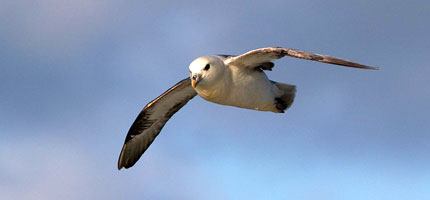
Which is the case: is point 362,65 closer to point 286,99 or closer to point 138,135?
point 286,99

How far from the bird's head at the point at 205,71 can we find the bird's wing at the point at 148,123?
9.46 ft

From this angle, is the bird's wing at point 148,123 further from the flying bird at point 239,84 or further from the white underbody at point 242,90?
the white underbody at point 242,90

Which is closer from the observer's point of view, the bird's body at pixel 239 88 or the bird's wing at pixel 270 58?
the bird's wing at pixel 270 58

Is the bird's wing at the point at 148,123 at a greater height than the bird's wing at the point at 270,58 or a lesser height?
lesser

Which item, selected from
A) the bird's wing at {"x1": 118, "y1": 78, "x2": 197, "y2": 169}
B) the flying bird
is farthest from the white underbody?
the bird's wing at {"x1": 118, "y1": 78, "x2": 197, "y2": 169}

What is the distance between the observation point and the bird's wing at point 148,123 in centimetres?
1290

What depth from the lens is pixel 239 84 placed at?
34.0 ft

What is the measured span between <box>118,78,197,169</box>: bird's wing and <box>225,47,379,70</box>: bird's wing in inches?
102

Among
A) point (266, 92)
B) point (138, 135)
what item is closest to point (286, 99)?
point (266, 92)

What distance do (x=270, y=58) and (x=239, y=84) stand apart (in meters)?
0.75

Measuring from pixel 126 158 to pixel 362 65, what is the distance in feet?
22.6

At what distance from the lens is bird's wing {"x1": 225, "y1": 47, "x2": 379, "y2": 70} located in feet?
29.8

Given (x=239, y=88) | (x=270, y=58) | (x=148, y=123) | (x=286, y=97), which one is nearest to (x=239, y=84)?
(x=239, y=88)

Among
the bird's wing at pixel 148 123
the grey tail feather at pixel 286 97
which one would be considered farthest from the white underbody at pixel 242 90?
the bird's wing at pixel 148 123
